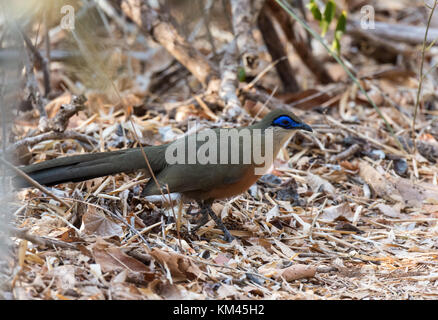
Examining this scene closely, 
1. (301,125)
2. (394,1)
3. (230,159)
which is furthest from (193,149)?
(394,1)

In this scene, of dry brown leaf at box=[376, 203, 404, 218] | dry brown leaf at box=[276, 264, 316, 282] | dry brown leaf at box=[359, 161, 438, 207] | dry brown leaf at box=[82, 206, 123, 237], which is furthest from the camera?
dry brown leaf at box=[359, 161, 438, 207]

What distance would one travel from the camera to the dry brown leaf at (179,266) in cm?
292

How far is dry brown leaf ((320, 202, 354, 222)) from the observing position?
4.29m

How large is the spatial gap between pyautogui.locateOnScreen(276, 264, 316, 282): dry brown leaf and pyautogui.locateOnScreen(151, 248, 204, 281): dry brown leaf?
21.4 inches

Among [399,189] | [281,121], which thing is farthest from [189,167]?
[399,189]

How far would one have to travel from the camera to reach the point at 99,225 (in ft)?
11.1

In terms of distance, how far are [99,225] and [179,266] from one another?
0.73 m

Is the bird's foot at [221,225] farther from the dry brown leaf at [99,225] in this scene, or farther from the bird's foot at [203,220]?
the dry brown leaf at [99,225]

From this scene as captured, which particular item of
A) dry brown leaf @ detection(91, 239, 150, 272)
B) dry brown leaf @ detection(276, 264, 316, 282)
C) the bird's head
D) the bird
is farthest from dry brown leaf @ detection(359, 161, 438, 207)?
dry brown leaf @ detection(91, 239, 150, 272)


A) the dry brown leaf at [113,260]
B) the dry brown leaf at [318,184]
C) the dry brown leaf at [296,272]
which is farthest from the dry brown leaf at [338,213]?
the dry brown leaf at [113,260]

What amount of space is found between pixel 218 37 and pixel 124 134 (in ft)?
13.0

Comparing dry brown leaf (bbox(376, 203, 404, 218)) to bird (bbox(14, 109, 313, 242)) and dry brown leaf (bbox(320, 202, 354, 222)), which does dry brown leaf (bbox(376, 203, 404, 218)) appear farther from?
bird (bbox(14, 109, 313, 242))

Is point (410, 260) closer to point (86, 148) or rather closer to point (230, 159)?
point (230, 159)
